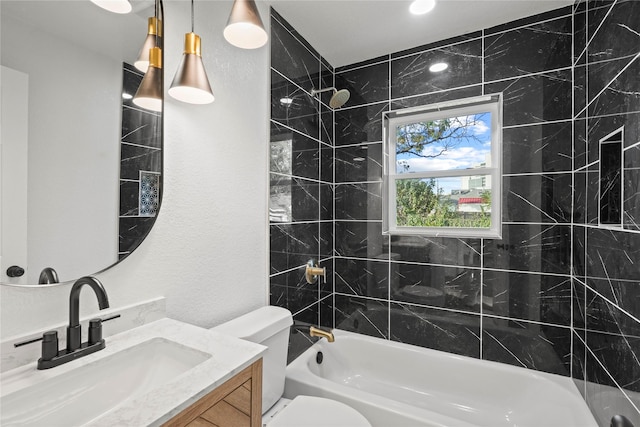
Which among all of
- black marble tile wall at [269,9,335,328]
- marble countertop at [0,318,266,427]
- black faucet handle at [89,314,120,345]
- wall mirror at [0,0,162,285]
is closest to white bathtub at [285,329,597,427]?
black marble tile wall at [269,9,335,328]

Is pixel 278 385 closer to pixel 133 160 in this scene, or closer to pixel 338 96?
pixel 133 160

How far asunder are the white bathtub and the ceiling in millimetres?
2236

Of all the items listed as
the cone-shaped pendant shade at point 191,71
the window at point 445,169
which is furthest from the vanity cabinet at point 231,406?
the window at point 445,169

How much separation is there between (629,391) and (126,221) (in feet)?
6.44

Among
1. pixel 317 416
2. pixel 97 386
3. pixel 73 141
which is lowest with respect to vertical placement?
→ pixel 317 416

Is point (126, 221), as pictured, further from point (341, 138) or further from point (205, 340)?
point (341, 138)

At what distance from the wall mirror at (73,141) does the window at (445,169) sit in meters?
1.79

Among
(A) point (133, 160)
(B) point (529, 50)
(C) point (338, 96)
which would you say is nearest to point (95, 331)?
(A) point (133, 160)

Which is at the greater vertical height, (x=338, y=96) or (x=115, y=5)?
(x=338, y=96)

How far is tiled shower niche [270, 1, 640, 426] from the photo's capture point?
1315mm

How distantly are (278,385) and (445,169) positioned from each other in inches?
72.9

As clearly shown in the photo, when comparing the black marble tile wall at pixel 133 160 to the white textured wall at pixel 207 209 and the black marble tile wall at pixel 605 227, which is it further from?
the black marble tile wall at pixel 605 227

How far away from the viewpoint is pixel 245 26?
3.60 ft

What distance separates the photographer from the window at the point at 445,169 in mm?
2129
